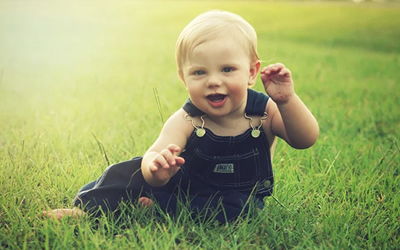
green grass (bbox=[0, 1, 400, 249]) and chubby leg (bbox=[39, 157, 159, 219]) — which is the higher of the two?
chubby leg (bbox=[39, 157, 159, 219])

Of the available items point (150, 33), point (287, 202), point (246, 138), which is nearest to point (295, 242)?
point (287, 202)

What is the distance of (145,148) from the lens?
334cm

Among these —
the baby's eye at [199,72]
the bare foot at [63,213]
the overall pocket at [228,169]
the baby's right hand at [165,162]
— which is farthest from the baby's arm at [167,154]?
the bare foot at [63,213]

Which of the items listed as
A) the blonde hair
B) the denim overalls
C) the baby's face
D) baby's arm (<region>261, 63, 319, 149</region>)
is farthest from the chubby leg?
baby's arm (<region>261, 63, 319, 149</region>)

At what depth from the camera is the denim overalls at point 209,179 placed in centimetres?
239

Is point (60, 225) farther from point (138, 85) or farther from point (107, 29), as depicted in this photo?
point (107, 29)

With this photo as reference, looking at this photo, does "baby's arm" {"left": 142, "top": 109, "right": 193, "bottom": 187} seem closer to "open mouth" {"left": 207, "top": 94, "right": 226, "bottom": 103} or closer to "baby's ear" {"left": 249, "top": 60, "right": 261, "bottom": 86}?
"open mouth" {"left": 207, "top": 94, "right": 226, "bottom": 103}

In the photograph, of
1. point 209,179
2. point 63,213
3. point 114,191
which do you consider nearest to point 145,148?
point 114,191

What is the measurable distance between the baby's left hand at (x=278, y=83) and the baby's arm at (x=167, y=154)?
45 cm

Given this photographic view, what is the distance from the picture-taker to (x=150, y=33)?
15391 mm

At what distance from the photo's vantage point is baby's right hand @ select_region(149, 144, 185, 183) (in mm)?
2039

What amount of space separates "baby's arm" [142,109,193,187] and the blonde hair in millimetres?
307

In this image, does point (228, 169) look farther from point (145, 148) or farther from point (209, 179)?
point (145, 148)

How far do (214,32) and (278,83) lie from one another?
38 centimetres
